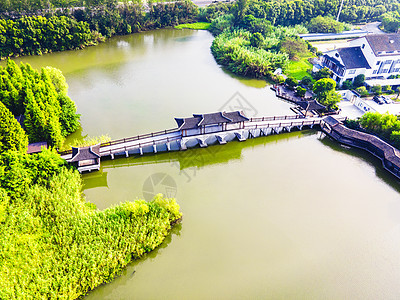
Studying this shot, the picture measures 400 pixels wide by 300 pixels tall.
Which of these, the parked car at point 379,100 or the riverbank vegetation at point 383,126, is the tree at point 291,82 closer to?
the parked car at point 379,100

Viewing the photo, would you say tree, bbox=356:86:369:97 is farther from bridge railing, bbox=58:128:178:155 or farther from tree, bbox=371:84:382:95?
bridge railing, bbox=58:128:178:155

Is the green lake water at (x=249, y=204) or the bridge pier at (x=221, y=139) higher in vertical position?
the bridge pier at (x=221, y=139)

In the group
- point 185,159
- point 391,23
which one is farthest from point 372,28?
point 185,159

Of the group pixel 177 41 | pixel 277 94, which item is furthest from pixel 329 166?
pixel 177 41

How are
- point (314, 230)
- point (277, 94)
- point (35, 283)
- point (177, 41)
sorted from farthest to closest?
1. point (177, 41)
2. point (277, 94)
3. point (314, 230)
4. point (35, 283)

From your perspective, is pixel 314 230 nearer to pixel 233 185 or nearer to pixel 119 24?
pixel 233 185

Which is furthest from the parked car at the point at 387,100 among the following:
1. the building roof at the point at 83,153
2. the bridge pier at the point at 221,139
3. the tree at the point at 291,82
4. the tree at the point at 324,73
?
the building roof at the point at 83,153
